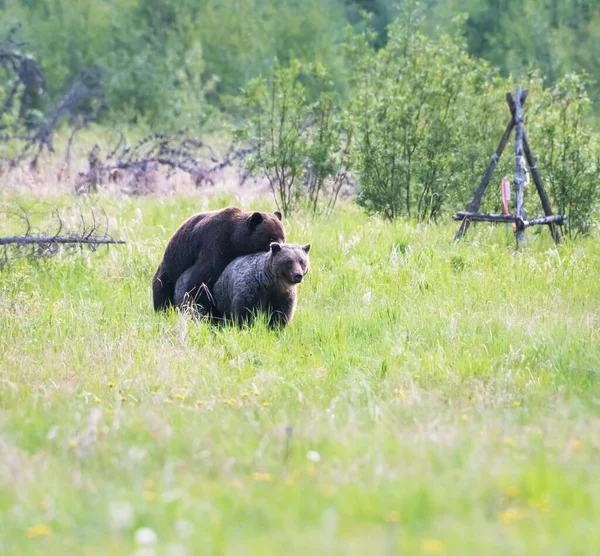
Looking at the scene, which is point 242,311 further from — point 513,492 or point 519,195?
point 519,195

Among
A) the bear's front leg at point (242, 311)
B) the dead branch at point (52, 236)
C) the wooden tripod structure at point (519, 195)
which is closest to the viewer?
the bear's front leg at point (242, 311)

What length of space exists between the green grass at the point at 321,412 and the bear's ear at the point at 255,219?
3.37ft

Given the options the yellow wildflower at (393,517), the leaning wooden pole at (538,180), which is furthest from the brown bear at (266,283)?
the leaning wooden pole at (538,180)

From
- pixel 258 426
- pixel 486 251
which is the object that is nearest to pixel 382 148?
pixel 486 251

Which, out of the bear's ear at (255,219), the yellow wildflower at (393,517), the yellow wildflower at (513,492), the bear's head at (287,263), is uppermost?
the bear's ear at (255,219)

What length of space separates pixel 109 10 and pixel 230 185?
96.0 feet

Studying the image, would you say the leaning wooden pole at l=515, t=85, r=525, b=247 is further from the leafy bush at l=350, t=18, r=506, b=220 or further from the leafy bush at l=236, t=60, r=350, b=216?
the leafy bush at l=236, t=60, r=350, b=216

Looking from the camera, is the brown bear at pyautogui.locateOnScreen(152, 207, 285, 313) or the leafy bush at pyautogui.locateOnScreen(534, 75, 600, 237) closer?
the brown bear at pyautogui.locateOnScreen(152, 207, 285, 313)

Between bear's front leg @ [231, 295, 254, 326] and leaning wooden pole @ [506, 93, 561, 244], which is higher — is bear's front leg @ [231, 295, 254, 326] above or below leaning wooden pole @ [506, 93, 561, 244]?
below

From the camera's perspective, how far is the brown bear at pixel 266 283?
779 cm

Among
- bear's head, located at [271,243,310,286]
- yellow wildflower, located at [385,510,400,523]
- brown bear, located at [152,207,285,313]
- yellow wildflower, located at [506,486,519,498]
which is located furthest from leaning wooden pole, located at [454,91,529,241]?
yellow wildflower, located at [385,510,400,523]

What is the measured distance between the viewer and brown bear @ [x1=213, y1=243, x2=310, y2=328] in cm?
779

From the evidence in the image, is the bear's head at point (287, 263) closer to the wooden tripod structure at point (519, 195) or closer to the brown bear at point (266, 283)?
the brown bear at point (266, 283)

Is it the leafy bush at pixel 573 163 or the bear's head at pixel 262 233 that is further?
the leafy bush at pixel 573 163
